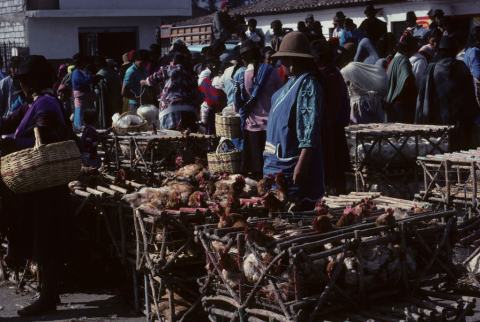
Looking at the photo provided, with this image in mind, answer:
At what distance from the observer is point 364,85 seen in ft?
34.9

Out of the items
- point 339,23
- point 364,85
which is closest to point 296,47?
point 364,85

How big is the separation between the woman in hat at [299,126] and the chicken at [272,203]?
26cm

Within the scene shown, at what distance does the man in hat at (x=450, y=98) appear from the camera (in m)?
9.77

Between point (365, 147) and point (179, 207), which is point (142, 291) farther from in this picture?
point (365, 147)

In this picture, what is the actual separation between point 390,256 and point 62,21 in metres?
22.3

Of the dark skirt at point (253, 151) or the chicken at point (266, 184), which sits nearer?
the chicken at point (266, 184)

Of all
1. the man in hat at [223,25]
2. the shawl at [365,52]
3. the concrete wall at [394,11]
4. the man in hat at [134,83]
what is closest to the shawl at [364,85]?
the shawl at [365,52]

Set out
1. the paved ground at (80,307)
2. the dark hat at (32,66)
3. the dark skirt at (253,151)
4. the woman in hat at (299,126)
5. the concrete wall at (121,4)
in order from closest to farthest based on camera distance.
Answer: the woman in hat at (299,126) < the paved ground at (80,307) < the dark hat at (32,66) < the dark skirt at (253,151) < the concrete wall at (121,4)

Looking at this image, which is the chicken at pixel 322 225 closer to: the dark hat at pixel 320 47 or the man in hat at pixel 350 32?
the dark hat at pixel 320 47

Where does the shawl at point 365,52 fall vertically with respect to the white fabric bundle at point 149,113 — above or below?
above

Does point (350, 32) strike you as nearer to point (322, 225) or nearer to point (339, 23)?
point (339, 23)

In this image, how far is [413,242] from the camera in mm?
4523

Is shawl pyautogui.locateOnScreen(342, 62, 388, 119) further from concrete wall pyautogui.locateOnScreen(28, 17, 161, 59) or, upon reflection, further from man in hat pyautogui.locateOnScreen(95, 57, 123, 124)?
concrete wall pyautogui.locateOnScreen(28, 17, 161, 59)

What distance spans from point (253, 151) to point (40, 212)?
296 centimetres
